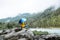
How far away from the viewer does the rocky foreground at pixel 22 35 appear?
496 cm

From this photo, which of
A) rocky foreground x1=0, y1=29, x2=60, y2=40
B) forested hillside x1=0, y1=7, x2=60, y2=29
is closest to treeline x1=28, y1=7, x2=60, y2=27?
forested hillside x1=0, y1=7, x2=60, y2=29

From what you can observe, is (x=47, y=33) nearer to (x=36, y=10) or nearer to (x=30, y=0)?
(x=36, y=10)

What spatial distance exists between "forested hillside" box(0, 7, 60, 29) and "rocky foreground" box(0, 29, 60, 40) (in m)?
0.18

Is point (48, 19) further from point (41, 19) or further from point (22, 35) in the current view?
point (22, 35)

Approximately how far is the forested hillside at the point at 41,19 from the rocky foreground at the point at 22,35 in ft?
0.59

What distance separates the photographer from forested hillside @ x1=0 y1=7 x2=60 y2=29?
5.10 meters

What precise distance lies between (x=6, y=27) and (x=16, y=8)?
2.22ft

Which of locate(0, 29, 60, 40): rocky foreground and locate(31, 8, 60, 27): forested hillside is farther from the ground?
locate(31, 8, 60, 27): forested hillside

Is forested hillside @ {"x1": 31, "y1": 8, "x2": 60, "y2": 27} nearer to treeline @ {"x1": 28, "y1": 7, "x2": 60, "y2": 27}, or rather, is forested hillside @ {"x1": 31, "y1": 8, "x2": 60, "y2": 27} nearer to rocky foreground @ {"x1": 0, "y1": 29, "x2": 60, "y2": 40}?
treeline @ {"x1": 28, "y1": 7, "x2": 60, "y2": 27}

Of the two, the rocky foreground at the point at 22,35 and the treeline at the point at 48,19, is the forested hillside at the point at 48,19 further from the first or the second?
the rocky foreground at the point at 22,35

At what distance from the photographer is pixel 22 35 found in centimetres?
512

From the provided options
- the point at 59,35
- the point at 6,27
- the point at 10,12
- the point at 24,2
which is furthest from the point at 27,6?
the point at 59,35

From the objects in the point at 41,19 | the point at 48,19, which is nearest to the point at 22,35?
the point at 41,19

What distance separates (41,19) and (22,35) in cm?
72
